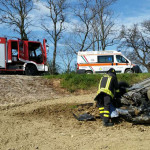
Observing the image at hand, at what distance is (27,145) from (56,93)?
6.77 m

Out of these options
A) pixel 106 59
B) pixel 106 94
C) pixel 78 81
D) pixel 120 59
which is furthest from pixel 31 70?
pixel 106 94

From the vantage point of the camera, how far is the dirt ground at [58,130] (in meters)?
4.67

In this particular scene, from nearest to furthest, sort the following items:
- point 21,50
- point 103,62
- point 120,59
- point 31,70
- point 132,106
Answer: point 132,106 → point 21,50 → point 31,70 → point 120,59 → point 103,62

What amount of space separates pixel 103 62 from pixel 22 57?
21.1ft

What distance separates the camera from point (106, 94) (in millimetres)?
6375

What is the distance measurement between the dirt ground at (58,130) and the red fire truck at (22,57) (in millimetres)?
5403

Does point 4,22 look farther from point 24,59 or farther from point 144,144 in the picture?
point 144,144

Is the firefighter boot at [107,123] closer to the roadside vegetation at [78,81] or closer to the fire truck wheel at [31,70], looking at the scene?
the roadside vegetation at [78,81]

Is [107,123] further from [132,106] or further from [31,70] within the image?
[31,70]

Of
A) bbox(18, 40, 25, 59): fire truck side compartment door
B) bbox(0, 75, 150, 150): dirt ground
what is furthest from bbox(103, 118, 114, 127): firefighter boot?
bbox(18, 40, 25, 59): fire truck side compartment door

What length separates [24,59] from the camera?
1518 cm

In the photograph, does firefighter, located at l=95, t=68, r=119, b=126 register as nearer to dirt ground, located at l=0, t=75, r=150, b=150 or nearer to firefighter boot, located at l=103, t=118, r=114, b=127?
firefighter boot, located at l=103, t=118, r=114, b=127

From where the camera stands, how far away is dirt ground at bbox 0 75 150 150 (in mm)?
4673

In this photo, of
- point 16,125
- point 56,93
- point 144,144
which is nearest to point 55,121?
point 16,125
